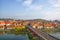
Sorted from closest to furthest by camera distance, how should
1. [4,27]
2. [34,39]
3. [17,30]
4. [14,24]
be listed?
[34,39]
[17,30]
[4,27]
[14,24]

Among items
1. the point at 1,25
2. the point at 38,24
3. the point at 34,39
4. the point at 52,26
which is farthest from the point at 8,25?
the point at 34,39

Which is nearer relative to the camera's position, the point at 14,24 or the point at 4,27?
the point at 4,27

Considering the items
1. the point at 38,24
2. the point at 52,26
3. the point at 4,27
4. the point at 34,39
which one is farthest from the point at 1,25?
the point at 34,39

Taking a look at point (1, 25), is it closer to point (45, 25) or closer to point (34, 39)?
point (45, 25)

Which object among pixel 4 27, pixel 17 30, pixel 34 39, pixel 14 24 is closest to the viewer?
pixel 34 39

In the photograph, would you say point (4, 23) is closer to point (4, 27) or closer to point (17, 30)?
point (4, 27)

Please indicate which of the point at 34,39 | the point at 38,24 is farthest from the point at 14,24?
the point at 34,39

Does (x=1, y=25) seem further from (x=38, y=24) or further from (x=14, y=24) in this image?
(x=38, y=24)

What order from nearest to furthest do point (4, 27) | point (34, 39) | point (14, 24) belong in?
point (34, 39) < point (4, 27) < point (14, 24)

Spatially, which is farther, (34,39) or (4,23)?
(4,23)
